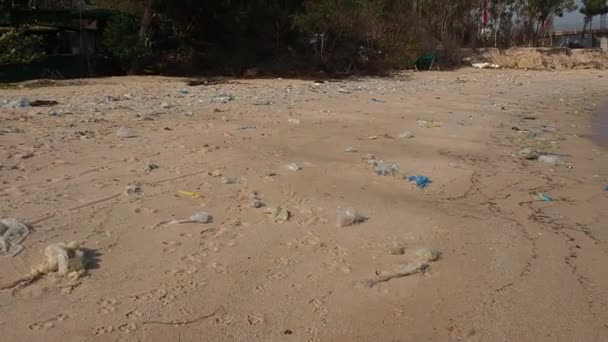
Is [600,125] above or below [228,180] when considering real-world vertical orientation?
below

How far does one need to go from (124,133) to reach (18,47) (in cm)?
941

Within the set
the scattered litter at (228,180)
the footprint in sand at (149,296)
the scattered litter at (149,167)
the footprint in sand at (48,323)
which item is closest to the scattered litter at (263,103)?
the scattered litter at (149,167)

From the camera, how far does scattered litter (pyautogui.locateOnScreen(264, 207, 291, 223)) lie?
435 cm

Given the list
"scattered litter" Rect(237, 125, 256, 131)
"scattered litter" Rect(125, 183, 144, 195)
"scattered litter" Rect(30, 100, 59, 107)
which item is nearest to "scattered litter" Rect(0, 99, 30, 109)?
"scattered litter" Rect(30, 100, 59, 107)

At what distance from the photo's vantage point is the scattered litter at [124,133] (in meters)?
7.08

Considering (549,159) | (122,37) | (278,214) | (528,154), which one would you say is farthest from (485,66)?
(278,214)

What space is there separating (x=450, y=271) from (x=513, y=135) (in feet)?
18.9

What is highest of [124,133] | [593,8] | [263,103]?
[593,8]

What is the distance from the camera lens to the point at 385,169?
594 cm

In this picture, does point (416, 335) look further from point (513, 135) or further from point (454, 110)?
point (454, 110)

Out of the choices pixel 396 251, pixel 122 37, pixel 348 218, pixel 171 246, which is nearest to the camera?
pixel 171 246

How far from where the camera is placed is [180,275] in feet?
11.1

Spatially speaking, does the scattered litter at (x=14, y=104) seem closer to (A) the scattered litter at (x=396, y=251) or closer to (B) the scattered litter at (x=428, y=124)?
(B) the scattered litter at (x=428, y=124)

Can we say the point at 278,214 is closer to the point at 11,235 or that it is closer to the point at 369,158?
the point at 11,235
